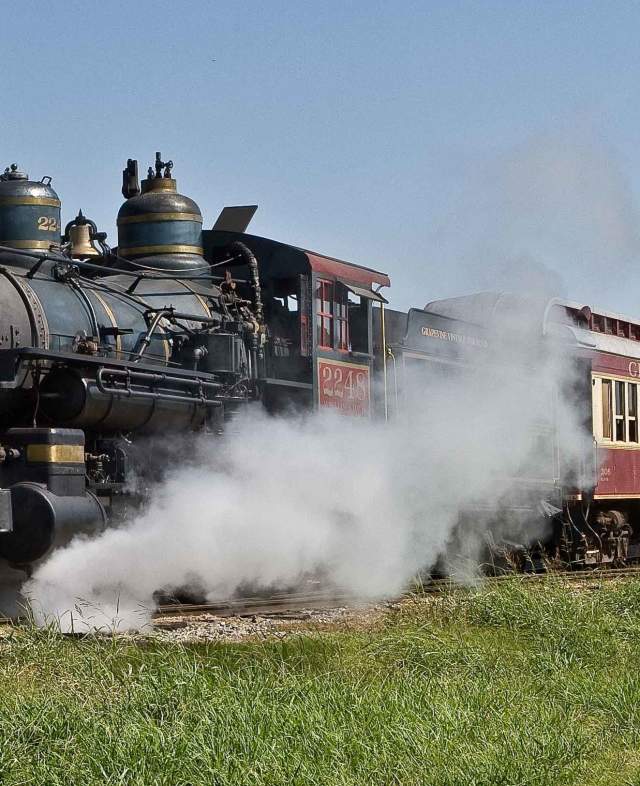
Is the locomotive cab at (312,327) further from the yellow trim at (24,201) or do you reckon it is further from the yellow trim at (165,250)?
the yellow trim at (24,201)

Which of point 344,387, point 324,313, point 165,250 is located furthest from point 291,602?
point 165,250

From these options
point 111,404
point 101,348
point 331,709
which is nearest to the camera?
point 331,709

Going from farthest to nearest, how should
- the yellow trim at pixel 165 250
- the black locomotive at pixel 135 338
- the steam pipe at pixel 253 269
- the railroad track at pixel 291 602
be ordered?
the yellow trim at pixel 165 250 → the steam pipe at pixel 253 269 → the railroad track at pixel 291 602 → the black locomotive at pixel 135 338

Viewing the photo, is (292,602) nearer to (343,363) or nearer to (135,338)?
(135,338)

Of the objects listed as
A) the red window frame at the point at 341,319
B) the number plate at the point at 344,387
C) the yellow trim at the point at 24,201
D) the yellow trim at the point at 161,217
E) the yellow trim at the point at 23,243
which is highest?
the yellow trim at the point at 161,217

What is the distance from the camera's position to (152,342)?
34.0ft

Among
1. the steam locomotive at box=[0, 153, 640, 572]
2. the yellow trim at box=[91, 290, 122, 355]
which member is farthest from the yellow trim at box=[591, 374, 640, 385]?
the yellow trim at box=[91, 290, 122, 355]

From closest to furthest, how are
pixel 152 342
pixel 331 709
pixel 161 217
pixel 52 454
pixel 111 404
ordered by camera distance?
pixel 331 709 → pixel 52 454 → pixel 111 404 → pixel 152 342 → pixel 161 217

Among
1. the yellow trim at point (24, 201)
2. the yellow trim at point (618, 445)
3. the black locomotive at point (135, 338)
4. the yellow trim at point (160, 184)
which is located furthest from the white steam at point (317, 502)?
the yellow trim at point (160, 184)

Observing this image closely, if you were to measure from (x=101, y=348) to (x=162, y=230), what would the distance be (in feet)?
8.80

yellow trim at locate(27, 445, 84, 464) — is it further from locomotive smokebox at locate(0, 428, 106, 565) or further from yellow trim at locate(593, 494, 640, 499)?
yellow trim at locate(593, 494, 640, 499)

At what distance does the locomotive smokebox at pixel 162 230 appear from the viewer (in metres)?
12.1

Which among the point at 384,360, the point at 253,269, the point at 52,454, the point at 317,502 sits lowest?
the point at 317,502

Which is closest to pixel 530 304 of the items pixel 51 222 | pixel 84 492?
pixel 51 222
